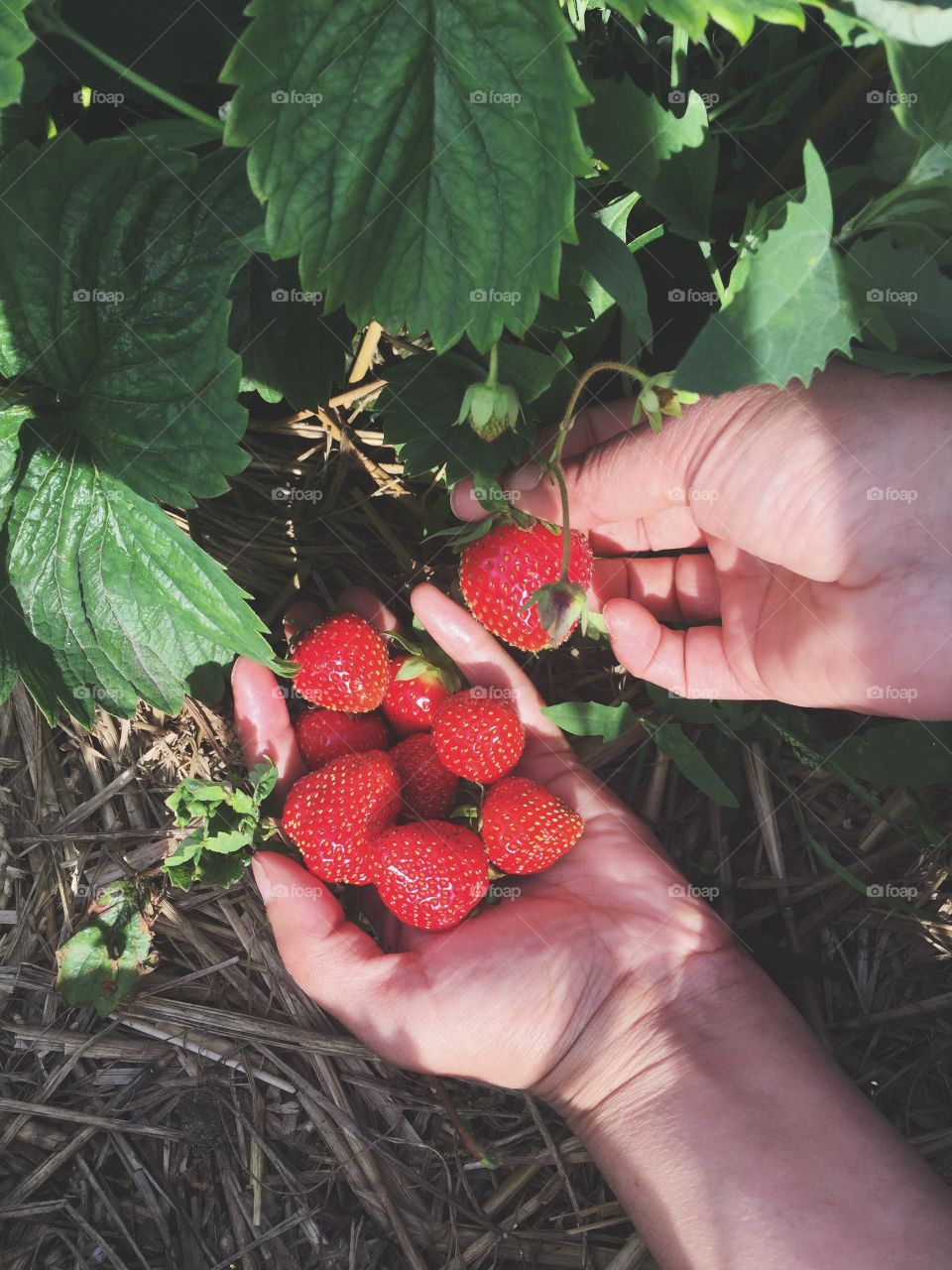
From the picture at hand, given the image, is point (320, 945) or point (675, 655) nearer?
point (320, 945)

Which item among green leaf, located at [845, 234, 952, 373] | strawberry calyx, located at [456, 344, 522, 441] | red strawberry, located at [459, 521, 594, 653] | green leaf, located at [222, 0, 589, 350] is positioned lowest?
red strawberry, located at [459, 521, 594, 653]

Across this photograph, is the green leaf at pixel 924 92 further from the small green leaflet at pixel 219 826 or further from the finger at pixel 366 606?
the small green leaflet at pixel 219 826

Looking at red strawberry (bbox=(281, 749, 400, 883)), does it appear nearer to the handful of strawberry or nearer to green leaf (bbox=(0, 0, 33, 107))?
the handful of strawberry

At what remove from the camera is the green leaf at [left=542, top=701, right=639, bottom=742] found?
166cm

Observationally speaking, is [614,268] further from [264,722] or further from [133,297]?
[264,722]

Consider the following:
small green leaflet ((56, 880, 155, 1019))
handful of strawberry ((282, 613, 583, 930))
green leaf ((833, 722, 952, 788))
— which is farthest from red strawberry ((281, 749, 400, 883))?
green leaf ((833, 722, 952, 788))

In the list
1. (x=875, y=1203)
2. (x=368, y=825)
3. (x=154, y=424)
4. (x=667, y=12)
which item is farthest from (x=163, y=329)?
(x=875, y=1203)

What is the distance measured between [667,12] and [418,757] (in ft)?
3.78

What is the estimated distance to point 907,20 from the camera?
0.83 meters

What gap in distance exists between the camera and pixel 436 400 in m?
1.34

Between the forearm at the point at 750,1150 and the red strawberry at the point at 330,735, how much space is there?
65 cm

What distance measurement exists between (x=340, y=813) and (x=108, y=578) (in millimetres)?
498

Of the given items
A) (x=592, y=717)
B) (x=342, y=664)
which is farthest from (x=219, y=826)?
(x=592, y=717)

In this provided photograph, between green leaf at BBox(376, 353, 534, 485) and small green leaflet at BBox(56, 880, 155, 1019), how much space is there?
3.16 ft
